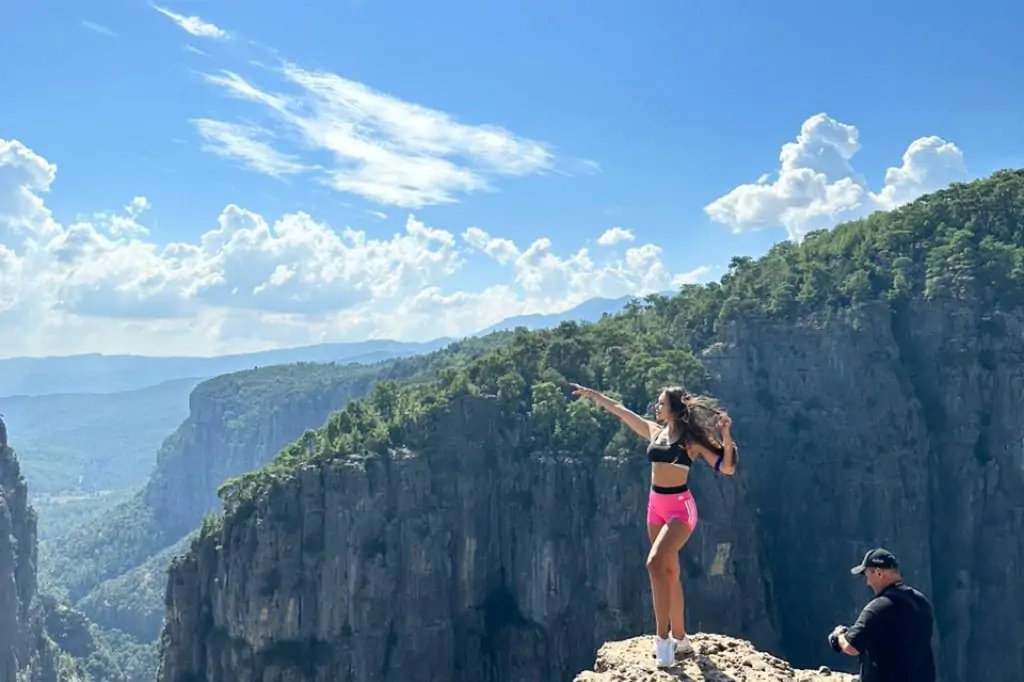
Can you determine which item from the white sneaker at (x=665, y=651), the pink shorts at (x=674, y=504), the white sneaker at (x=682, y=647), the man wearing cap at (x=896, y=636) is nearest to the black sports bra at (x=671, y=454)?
the pink shorts at (x=674, y=504)

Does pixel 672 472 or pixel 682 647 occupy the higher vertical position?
pixel 672 472

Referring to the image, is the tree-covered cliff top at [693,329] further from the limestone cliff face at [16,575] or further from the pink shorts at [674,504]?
the limestone cliff face at [16,575]

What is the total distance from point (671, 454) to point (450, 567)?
184 ft

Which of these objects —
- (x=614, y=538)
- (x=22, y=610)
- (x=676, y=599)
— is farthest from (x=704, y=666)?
(x=22, y=610)

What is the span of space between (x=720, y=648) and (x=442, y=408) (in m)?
54.2

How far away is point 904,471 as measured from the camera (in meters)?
63.0

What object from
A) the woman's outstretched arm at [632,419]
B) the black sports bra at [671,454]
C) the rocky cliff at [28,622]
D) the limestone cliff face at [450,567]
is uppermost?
the woman's outstretched arm at [632,419]

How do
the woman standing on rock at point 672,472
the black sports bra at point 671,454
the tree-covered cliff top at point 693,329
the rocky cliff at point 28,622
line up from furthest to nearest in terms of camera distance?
the rocky cliff at point 28,622
the tree-covered cliff top at point 693,329
the black sports bra at point 671,454
the woman standing on rock at point 672,472

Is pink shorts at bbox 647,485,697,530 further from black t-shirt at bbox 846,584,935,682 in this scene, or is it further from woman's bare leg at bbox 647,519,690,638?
black t-shirt at bbox 846,584,935,682

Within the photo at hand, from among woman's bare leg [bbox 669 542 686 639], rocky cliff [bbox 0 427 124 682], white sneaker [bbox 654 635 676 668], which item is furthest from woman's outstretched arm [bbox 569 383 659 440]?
rocky cliff [bbox 0 427 124 682]

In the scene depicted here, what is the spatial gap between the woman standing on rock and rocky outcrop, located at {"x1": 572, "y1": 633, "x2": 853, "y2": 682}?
347 mm

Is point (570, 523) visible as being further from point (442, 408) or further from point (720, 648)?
point (720, 648)

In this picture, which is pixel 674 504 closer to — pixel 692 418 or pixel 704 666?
pixel 692 418

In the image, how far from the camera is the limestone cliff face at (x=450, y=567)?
189 ft
